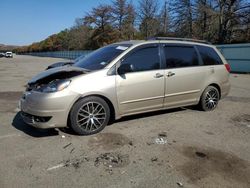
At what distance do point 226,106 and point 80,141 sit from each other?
14.3ft

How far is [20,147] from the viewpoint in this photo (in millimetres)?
4539

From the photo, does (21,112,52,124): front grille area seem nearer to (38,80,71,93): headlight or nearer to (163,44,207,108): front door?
(38,80,71,93): headlight

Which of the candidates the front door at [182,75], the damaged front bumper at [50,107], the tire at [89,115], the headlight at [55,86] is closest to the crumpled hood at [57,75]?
the headlight at [55,86]

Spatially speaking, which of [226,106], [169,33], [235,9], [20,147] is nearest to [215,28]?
[235,9]

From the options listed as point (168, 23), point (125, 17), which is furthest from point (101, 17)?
point (168, 23)

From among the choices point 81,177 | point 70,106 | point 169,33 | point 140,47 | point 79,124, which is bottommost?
point 81,177

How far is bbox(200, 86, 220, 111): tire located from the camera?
268 inches

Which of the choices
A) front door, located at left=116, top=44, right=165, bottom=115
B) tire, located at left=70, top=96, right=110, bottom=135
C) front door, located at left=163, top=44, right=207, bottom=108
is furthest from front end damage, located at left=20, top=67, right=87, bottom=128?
front door, located at left=163, top=44, right=207, bottom=108

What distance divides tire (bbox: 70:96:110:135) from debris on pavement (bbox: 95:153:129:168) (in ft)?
3.18

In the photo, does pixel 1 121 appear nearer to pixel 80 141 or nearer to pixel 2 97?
pixel 80 141

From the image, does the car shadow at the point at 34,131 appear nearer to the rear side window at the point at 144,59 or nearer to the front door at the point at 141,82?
the front door at the point at 141,82

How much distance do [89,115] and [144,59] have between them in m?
1.59

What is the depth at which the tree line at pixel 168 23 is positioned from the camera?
3250 cm

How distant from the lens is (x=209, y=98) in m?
6.92
